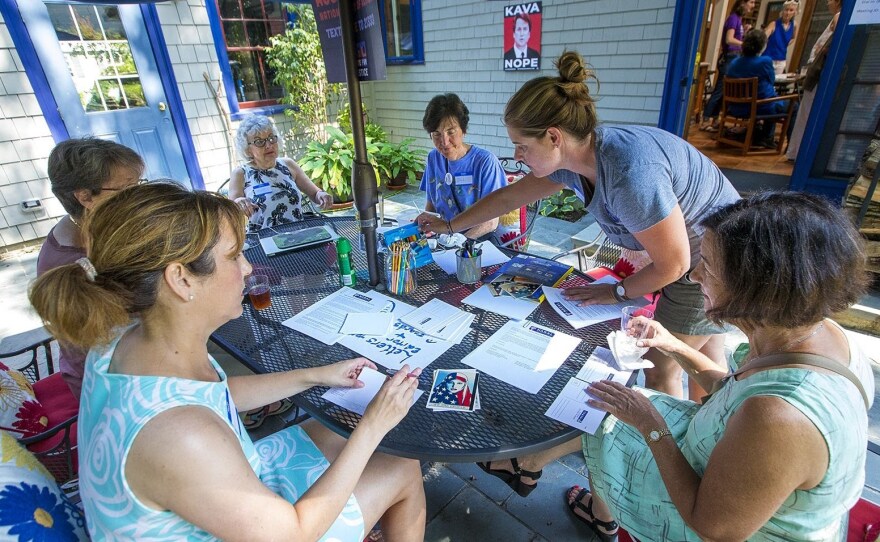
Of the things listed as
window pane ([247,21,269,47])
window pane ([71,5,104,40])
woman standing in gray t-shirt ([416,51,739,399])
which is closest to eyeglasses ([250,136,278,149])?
woman standing in gray t-shirt ([416,51,739,399])

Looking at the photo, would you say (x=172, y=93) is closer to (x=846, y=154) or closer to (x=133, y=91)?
(x=133, y=91)

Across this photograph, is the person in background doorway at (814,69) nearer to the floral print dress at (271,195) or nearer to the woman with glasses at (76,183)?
the floral print dress at (271,195)

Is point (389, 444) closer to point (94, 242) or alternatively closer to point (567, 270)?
point (94, 242)

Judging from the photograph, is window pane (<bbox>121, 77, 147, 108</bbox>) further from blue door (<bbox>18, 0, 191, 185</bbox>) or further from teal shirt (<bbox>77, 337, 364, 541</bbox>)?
teal shirt (<bbox>77, 337, 364, 541</bbox>)

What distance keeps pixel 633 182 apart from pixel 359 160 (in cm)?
95

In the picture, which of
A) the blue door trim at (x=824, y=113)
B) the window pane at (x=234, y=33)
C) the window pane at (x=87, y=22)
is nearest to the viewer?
the blue door trim at (x=824, y=113)

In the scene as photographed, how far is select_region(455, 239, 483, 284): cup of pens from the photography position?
1.88 metres

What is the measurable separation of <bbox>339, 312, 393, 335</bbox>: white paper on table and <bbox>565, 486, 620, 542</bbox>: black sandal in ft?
3.38

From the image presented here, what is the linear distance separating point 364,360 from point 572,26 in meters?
4.69

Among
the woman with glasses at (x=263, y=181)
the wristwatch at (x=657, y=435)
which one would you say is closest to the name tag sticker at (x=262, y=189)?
the woman with glasses at (x=263, y=181)

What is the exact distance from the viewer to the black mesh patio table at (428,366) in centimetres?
114

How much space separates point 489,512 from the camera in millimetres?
1824

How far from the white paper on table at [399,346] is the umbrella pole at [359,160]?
392mm

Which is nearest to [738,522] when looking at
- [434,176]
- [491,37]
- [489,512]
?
[489,512]
